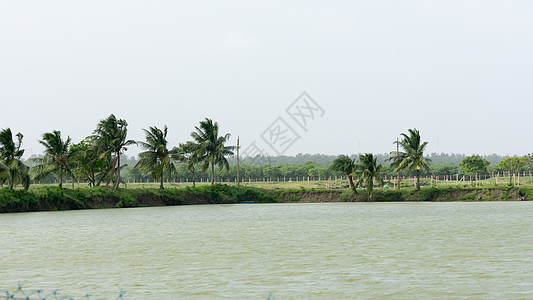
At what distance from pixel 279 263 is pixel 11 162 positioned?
38.4m

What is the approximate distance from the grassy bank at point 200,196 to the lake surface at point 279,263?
78.8 feet

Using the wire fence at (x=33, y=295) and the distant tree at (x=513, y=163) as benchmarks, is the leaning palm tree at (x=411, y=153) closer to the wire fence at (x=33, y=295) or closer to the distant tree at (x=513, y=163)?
the distant tree at (x=513, y=163)

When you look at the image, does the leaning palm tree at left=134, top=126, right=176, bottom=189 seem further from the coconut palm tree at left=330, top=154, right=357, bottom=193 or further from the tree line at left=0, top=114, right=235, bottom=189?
the coconut palm tree at left=330, top=154, right=357, bottom=193

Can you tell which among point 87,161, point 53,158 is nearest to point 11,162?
point 53,158

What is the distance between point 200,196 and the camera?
67688 mm

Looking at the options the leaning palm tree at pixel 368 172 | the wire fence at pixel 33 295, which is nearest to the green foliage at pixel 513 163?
the leaning palm tree at pixel 368 172

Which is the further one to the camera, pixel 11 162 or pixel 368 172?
pixel 368 172

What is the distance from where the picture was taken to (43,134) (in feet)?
175

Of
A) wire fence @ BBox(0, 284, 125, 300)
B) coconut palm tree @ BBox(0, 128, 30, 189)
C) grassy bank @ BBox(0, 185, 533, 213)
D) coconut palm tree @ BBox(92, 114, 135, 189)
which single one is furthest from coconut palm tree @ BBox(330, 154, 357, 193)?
wire fence @ BBox(0, 284, 125, 300)

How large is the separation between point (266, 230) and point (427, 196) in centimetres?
4552

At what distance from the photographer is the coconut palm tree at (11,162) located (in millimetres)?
45838

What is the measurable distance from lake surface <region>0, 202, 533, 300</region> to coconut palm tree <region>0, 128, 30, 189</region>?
2140 cm

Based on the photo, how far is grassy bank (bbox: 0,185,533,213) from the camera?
49.2m

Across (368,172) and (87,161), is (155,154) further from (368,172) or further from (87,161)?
(368,172)
